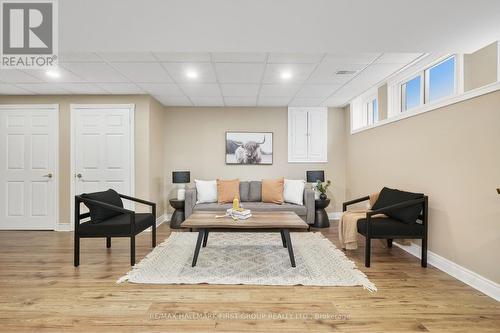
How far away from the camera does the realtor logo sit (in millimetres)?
2170

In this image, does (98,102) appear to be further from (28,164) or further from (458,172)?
(458,172)

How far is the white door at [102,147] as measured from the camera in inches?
185

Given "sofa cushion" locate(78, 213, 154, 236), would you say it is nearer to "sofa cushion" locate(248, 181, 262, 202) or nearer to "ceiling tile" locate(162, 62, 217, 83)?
"ceiling tile" locate(162, 62, 217, 83)

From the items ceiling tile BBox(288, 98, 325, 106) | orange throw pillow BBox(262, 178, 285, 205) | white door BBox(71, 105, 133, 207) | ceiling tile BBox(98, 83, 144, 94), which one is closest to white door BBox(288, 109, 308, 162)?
ceiling tile BBox(288, 98, 325, 106)

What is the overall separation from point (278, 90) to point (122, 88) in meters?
2.60

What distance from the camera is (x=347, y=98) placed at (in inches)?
195

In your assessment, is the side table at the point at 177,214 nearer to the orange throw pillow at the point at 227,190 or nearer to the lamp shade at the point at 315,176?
the orange throw pillow at the point at 227,190

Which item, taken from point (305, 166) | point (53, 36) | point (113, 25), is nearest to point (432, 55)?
point (305, 166)

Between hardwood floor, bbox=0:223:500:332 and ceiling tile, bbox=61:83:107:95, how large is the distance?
2702 millimetres

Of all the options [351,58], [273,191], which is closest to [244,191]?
[273,191]

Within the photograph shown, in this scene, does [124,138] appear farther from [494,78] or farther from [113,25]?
[494,78]

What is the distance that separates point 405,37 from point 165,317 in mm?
3231

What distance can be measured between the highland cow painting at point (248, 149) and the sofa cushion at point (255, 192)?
594mm

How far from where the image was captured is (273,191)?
198 inches
